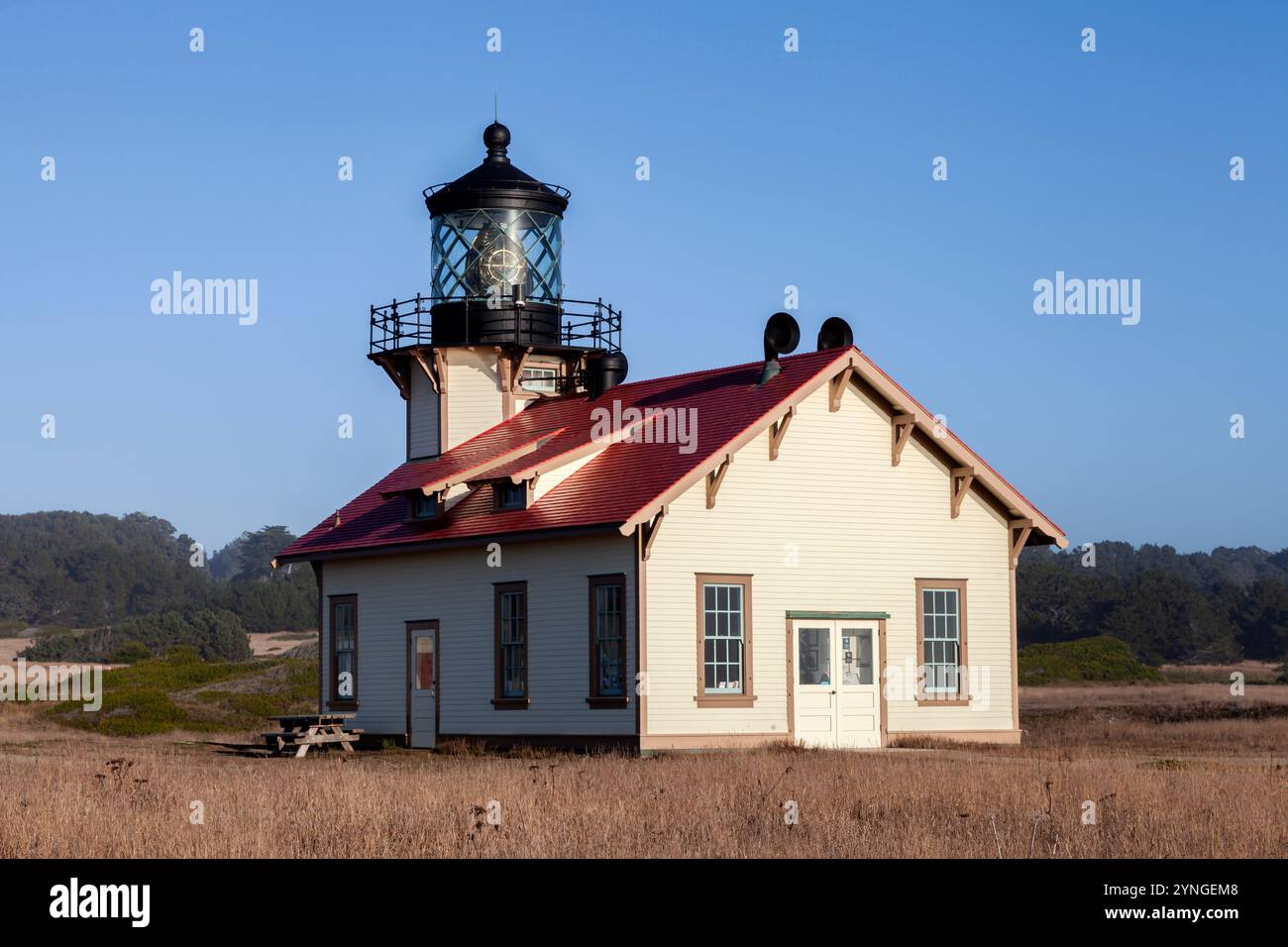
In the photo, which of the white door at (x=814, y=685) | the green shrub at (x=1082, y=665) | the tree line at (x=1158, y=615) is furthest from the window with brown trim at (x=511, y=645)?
the tree line at (x=1158, y=615)

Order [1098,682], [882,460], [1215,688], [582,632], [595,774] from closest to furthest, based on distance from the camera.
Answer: [595,774] < [582,632] < [882,460] < [1215,688] < [1098,682]

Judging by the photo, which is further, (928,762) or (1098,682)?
(1098,682)

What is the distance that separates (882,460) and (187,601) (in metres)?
95.6

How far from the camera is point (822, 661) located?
28.2 m

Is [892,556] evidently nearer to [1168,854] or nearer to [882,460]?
[882,460]

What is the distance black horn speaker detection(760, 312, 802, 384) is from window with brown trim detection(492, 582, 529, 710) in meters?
5.28

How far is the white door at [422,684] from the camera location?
30.3 metres

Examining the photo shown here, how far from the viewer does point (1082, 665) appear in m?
62.0

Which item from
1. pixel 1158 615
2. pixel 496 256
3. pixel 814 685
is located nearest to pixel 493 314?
pixel 496 256

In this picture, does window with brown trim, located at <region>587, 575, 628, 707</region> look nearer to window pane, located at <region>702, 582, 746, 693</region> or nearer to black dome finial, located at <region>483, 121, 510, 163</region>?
window pane, located at <region>702, 582, 746, 693</region>

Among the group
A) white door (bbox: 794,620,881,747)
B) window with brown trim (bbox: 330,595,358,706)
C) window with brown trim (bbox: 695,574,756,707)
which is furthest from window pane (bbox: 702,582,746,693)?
window with brown trim (bbox: 330,595,358,706)

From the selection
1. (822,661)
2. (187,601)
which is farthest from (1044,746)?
(187,601)

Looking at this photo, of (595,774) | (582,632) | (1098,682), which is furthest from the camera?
(1098,682)

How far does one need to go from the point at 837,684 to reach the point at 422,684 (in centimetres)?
735
